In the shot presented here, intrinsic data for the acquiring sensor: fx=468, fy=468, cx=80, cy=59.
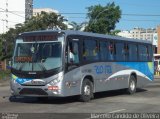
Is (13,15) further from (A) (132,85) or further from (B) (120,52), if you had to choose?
(B) (120,52)

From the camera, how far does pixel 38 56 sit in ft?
57.2

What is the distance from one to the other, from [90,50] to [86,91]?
5.79 ft

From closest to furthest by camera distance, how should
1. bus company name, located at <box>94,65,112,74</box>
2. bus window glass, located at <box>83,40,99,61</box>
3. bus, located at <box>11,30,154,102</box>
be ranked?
1. bus, located at <box>11,30,154,102</box>
2. bus window glass, located at <box>83,40,99,61</box>
3. bus company name, located at <box>94,65,112,74</box>

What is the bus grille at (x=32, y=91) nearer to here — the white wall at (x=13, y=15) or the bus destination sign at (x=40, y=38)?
the bus destination sign at (x=40, y=38)

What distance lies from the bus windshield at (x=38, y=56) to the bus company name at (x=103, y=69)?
2791 millimetres

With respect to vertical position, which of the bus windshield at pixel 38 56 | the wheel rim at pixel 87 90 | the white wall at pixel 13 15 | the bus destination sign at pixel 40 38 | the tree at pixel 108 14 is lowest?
the wheel rim at pixel 87 90

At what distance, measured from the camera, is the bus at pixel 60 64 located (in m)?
17.1

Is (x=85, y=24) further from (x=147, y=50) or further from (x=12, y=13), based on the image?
(x=12, y=13)

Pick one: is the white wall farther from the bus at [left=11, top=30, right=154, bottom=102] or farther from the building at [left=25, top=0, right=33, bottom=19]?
the bus at [left=11, top=30, right=154, bottom=102]

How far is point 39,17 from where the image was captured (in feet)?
197

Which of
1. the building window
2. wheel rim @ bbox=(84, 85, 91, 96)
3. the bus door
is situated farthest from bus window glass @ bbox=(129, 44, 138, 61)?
the bus door

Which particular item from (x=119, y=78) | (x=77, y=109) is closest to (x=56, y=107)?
(x=77, y=109)

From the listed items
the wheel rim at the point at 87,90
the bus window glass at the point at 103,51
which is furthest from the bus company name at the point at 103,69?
the wheel rim at the point at 87,90

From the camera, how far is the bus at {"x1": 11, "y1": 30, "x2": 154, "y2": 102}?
17109mm
